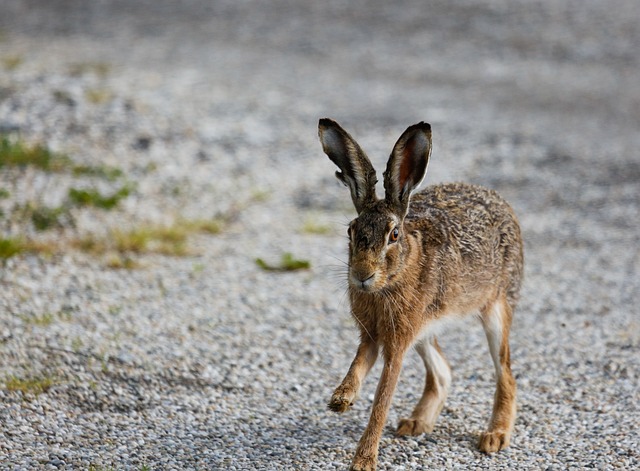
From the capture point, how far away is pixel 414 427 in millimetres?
5680

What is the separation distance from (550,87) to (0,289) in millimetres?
10534

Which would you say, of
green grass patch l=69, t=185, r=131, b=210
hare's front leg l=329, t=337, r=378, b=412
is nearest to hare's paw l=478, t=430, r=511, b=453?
hare's front leg l=329, t=337, r=378, b=412

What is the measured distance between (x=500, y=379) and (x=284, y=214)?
471 centimetres

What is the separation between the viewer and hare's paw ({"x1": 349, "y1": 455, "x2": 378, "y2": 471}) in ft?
16.0

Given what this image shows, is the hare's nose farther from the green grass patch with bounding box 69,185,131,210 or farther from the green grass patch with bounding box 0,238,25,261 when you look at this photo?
the green grass patch with bounding box 69,185,131,210

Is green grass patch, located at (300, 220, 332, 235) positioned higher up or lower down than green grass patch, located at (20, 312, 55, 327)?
higher up

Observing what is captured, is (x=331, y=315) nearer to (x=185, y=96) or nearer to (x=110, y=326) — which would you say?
(x=110, y=326)

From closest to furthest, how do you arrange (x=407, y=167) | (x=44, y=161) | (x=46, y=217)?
1. (x=407, y=167)
2. (x=46, y=217)
3. (x=44, y=161)

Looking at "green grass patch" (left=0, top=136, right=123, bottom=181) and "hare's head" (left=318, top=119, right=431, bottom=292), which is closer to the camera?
"hare's head" (left=318, top=119, right=431, bottom=292)

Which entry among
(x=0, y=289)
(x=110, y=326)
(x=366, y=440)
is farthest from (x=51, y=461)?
(x=0, y=289)

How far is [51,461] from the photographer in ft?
16.1

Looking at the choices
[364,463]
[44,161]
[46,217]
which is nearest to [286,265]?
[46,217]

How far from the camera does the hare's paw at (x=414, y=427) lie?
568 cm

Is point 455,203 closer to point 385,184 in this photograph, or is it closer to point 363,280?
point 385,184
